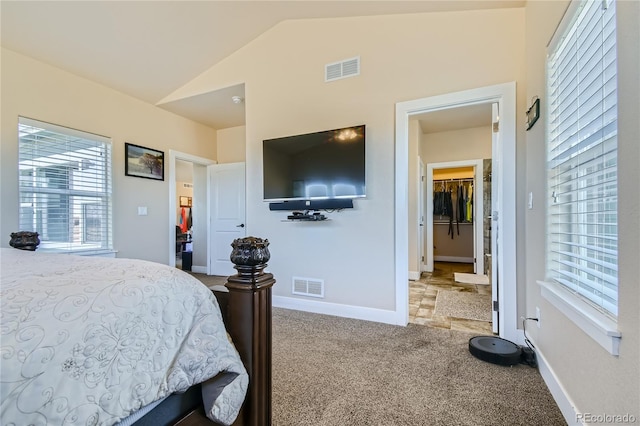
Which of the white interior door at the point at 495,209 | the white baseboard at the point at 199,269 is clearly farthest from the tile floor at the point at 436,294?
the white baseboard at the point at 199,269

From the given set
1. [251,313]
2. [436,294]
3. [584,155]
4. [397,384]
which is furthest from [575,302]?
[436,294]

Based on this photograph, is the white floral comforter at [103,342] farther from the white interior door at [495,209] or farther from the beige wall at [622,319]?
the white interior door at [495,209]

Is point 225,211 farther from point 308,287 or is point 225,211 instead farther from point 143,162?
point 308,287

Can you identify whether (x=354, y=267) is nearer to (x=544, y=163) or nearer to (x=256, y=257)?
(x=544, y=163)

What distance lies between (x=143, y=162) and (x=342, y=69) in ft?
9.54

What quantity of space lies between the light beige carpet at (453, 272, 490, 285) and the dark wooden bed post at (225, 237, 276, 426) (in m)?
4.25

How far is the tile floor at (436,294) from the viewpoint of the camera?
2703 millimetres

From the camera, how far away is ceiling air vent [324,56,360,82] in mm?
2887

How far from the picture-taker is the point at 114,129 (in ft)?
11.8

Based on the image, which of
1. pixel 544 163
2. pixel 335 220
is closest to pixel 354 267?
pixel 335 220

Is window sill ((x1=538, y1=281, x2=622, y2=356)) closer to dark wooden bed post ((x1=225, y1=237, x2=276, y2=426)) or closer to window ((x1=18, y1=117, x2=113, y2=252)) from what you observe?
dark wooden bed post ((x1=225, y1=237, x2=276, y2=426))

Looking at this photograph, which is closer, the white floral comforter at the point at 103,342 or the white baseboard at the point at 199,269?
the white floral comforter at the point at 103,342

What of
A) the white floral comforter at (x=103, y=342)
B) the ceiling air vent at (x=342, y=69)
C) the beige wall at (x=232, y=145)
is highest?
the ceiling air vent at (x=342, y=69)

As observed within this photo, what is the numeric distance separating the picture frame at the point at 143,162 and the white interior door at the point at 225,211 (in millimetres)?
947
